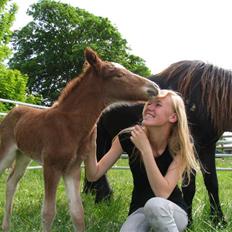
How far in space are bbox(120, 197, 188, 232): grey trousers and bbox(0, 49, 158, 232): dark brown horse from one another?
0.58 metres

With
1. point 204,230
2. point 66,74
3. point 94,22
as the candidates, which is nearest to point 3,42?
point 66,74

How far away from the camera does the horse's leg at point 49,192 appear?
Result: 11.6 ft

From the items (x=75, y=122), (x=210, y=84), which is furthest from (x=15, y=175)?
(x=210, y=84)

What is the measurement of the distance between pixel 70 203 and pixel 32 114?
981mm

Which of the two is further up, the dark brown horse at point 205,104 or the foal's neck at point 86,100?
the foal's neck at point 86,100

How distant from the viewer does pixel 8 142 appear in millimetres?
4328

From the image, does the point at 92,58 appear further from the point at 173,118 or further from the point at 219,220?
the point at 219,220

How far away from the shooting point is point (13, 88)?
19.6m

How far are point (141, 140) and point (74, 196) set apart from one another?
2.90 ft

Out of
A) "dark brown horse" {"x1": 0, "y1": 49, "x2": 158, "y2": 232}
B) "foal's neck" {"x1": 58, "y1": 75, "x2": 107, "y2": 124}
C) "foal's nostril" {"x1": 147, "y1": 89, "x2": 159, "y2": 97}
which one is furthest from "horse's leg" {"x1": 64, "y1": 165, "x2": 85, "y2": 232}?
"foal's nostril" {"x1": 147, "y1": 89, "x2": 159, "y2": 97}

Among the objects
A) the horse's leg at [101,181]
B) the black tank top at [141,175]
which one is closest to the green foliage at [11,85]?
the horse's leg at [101,181]

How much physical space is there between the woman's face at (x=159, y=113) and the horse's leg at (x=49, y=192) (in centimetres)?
83

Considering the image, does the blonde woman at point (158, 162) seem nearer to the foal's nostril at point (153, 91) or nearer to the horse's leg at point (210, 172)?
the foal's nostril at point (153, 91)

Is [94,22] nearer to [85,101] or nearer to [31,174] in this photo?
[31,174]
